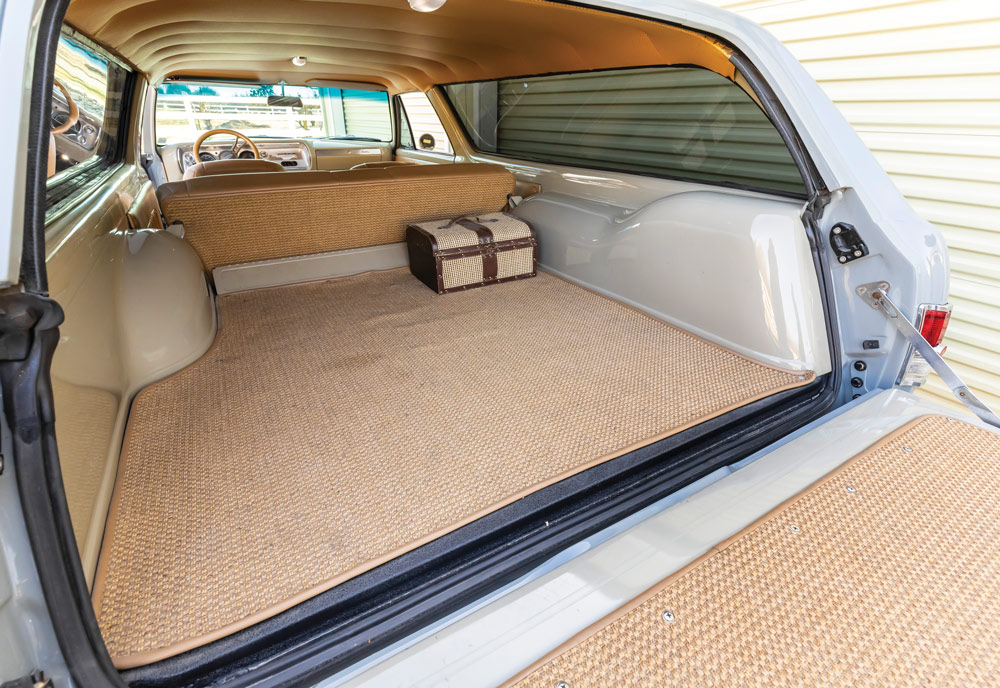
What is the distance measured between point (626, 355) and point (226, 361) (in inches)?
52.3

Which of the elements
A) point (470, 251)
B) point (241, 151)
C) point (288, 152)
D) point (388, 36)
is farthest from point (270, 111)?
point (470, 251)

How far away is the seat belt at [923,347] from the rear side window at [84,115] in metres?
1.87

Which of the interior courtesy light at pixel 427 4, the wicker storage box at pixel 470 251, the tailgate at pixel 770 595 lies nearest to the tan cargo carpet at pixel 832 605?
the tailgate at pixel 770 595

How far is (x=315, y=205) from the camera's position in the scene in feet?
6.92

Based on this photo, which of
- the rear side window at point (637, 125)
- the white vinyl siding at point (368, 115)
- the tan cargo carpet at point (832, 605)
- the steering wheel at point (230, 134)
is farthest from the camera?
the white vinyl siding at point (368, 115)

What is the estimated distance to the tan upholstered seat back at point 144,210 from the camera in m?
1.93

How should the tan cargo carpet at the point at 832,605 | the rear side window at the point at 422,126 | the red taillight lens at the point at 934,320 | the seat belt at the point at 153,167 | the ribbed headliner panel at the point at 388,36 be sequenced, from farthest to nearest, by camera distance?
1. the rear side window at the point at 422,126
2. the seat belt at the point at 153,167
3. the ribbed headliner panel at the point at 388,36
4. the red taillight lens at the point at 934,320
5. the tan cargo carpet at the point at 832,605

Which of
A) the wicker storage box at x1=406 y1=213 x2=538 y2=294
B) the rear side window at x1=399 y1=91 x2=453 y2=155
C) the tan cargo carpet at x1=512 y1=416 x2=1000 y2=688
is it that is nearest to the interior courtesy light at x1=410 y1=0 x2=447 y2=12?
the wicker storage box at x1=406 y1=213 x2=538 y2=294

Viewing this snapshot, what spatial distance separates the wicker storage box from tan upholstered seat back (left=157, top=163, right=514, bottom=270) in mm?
135

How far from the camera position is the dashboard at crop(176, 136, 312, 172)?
3.95 m

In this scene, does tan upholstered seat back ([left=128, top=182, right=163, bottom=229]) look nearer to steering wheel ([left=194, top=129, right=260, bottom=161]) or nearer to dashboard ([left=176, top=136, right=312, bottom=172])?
steering wheel ([left=194, top=129, right=260, bottom=161])

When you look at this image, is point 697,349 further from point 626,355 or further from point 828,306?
point 828,306

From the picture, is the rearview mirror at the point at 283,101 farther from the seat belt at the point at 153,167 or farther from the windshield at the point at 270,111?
the seat belt at the point at 153,167

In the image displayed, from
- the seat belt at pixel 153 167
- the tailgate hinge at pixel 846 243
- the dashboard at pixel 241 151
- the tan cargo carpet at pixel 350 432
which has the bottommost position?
the tan cargo carpet at pixel 350 432
